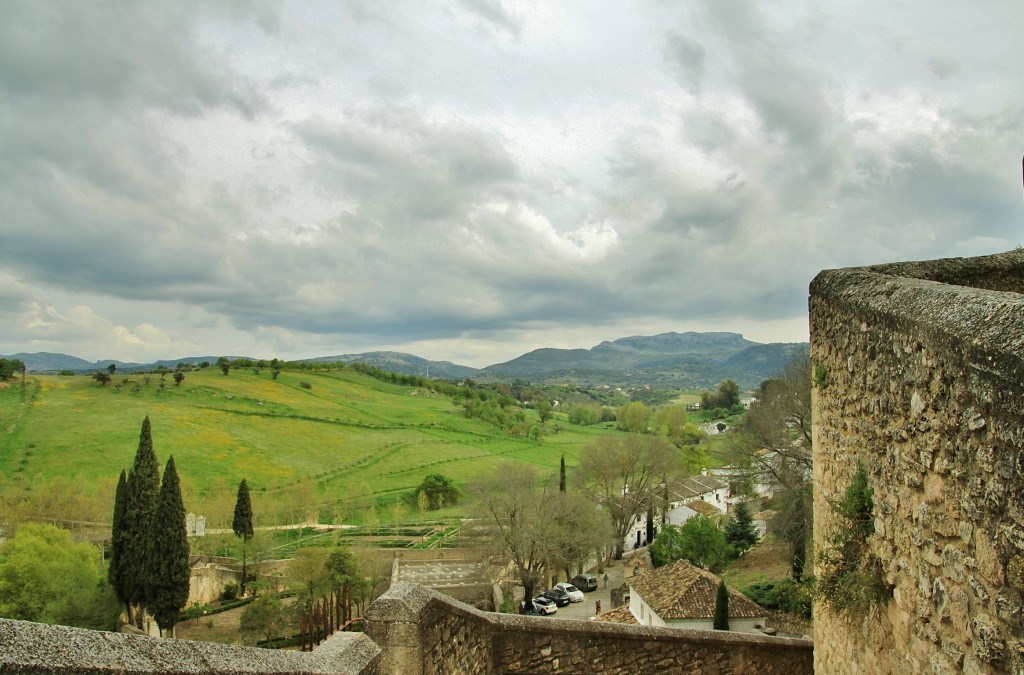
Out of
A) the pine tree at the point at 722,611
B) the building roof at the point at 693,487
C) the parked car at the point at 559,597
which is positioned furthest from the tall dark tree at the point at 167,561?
the building roof at the point at 693,487

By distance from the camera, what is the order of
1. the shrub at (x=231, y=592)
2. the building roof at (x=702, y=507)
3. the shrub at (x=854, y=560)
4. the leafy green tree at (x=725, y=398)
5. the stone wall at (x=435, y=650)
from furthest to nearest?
the leafy green tree at (x=725, y=398) < the building roof at (x=702, y=507) < the shrub at (x=231, y=592) < the shrub at (x=854, y=560) < the stone wall at (x=435, y=650)

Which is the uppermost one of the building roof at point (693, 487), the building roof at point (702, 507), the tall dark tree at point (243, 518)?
the tall dark tree at point (243, 518)

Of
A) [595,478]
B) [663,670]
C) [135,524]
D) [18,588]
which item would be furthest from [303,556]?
[663,670]

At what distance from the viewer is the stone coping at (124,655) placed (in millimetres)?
2297

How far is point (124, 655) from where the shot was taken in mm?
2668

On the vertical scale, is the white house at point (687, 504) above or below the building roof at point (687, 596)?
below

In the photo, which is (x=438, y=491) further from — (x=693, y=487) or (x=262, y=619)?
(x=262, y=619)

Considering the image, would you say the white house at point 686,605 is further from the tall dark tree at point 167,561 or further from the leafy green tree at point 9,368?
the leafy green tree at point 9,368

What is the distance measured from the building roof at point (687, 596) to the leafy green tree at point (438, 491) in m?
40.4

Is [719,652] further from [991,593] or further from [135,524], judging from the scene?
[135,524]

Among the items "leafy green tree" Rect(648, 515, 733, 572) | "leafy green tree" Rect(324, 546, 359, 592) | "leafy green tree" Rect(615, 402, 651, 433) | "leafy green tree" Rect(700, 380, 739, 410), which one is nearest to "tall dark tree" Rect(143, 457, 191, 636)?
"leafy green tree" Rect(324, 546, 359, 592)

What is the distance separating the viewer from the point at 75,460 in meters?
59.6

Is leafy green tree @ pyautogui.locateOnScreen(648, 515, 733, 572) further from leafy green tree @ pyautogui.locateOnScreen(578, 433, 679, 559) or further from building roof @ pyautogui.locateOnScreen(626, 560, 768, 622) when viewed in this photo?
leafy green tree @ pyautogui.locateOnScreen(578, 433, 679, 559)

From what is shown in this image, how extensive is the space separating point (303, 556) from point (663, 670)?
35.1m
